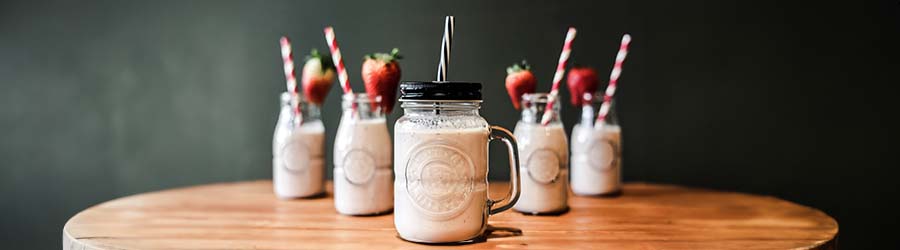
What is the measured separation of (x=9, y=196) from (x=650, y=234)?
73.6 inches

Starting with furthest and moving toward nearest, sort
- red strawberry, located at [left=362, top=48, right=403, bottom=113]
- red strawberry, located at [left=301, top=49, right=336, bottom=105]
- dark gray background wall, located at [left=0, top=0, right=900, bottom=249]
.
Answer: dark gray background wall, located at [left=0, top=0, right=900, bottom=249] → red strawberry, located at [left=301, top=49, right=336, bottom=105] → red strawberry, located at [left=362, top=48, right=403, bottom=113]

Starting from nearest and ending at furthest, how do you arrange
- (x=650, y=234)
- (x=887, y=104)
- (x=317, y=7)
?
(x=650, y=234), (x=887, y=104), (x=317, y=7)

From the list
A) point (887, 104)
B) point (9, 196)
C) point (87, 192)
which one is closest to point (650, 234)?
point (887, 104)

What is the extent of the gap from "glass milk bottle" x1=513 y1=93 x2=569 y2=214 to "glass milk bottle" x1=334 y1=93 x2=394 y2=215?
253 millimetres

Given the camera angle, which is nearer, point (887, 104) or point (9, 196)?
point (887, 104)

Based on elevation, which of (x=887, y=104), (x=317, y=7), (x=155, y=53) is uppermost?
(x=317, y=7)

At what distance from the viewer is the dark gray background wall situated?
1.80 metres

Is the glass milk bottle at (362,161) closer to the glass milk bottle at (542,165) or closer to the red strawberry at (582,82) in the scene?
the glass milk bottle at (542,165)

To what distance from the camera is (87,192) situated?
6.44ft

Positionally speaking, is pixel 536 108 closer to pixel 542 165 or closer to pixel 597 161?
pixel 542 165

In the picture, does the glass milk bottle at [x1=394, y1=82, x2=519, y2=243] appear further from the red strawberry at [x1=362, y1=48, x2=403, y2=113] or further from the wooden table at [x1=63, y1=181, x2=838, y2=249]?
the red strawberry at [x1=362, y1=48, x2=403, y2=113]

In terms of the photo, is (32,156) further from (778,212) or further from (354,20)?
(778,212)

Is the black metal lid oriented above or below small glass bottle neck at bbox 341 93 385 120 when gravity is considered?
above

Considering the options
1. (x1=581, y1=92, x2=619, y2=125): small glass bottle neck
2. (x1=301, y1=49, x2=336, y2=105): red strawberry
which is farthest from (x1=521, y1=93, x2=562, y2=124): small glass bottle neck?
(x1=301, y1=49, x2=336, y2=105): red strawberry
